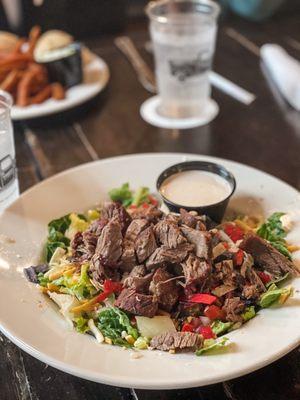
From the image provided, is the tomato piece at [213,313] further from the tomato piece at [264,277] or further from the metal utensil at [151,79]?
the metal utensil at [151,79]

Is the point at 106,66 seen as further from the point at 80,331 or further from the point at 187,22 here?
the point at 80,331

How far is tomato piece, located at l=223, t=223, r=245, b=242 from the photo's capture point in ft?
4.25

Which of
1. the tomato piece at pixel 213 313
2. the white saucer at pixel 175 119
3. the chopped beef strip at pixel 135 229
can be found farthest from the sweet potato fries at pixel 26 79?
the tomato piece at pixel 213 313

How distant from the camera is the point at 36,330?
1.09 metres

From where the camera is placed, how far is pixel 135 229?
123 centimetres

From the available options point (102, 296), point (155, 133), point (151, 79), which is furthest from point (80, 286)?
point (151, 79)

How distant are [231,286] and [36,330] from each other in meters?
0.37

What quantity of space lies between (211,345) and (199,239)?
8.5 inches

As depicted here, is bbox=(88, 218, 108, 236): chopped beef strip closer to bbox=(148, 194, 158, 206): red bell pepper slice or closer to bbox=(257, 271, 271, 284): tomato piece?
bbox=(148, 194, 158, 206): red bell pepper slice

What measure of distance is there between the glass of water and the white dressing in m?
0.36

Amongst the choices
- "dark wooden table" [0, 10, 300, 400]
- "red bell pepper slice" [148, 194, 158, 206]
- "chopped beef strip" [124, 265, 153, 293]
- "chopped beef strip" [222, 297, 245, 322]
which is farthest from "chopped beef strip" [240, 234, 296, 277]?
"dark wooden table" [0, 10, 300, 400]

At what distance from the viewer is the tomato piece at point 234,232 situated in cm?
130

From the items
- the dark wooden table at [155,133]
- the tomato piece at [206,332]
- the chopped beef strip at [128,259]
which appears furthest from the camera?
the dark wooden table at [155,133]

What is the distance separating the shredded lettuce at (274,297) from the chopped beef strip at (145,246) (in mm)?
226
